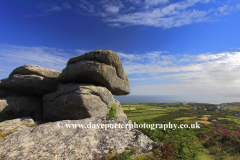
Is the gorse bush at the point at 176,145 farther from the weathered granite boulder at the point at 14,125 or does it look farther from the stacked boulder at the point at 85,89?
the weathered granite boulder at the point at 14,125

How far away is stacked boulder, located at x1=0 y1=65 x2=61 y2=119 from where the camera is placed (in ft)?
37.1

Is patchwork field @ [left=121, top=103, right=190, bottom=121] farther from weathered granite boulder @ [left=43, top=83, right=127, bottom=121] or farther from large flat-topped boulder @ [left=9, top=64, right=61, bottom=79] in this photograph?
large flat-topped boulder @ [left=9, top=64, right=61, bottom=79]

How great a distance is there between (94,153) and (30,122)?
23.8 ft

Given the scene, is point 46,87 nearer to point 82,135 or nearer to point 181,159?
point 82,135

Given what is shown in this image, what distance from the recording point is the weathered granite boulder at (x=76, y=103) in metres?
10.3

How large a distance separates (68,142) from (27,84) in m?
9.34

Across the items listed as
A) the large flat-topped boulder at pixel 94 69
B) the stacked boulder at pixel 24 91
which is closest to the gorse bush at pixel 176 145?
the large flat-topped boulder at pixel 94 69

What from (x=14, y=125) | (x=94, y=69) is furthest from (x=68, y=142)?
(x=94, y=69)

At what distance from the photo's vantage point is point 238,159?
7082 mm

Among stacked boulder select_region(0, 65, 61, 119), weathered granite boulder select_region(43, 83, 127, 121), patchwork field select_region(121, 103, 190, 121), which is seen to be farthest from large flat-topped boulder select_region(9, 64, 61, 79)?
patchwork field select_region(121, 103, 190, 121)

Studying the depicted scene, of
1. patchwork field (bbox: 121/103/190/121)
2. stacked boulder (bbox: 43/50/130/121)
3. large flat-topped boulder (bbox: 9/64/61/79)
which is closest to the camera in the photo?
stacked boulder (bbox: 43/50/130/121)

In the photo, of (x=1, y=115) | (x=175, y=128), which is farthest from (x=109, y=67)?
(x=1, y=115)

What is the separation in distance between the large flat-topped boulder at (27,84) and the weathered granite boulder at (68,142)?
21.7ft

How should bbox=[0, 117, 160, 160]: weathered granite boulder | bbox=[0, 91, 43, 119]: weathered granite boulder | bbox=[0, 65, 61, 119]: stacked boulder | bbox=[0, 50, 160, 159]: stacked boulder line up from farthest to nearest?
bbox=[0, 65, 61, 119]: stacked boulder < bbox=[0, 91, 43, 119]: weathered granite boulder < bbox=[0, 50, 160, 159]: stacked boulder < bbox=[0, 117, 160, 160]: weathered granite boulder
